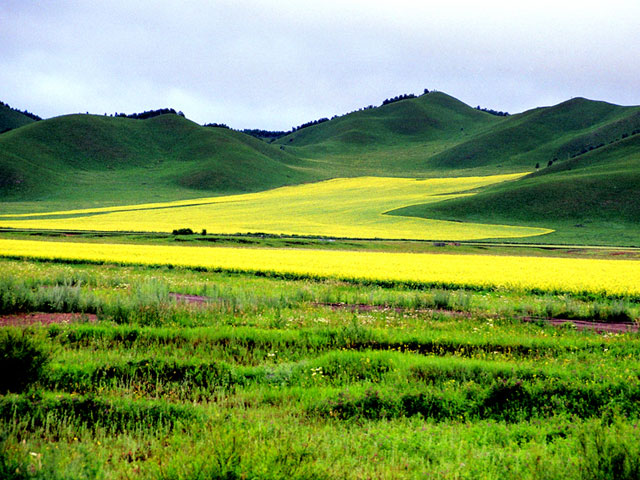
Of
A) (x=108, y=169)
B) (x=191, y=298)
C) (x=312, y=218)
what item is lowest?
(x=191, y=298)

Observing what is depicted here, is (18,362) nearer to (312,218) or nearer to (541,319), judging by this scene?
(541,319)

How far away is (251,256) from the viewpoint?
1335 inches

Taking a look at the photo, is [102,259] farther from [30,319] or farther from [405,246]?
[405,246]

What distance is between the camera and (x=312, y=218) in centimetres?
7706

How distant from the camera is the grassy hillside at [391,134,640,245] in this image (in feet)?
244

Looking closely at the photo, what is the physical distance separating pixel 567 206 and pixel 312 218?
43.1 m

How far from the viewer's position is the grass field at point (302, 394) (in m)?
5.63

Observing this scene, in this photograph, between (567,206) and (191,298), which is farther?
(567,206)

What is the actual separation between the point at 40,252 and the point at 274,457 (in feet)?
109

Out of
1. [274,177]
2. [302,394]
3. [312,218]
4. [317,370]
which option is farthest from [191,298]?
[274,177]

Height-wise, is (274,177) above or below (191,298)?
above

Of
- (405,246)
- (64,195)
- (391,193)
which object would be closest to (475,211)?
(391,193)

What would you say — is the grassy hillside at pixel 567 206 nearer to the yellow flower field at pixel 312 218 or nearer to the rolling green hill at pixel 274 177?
the rolling green hill at pixel 274 177

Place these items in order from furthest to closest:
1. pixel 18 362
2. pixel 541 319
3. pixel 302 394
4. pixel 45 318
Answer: pixel 541 319, pixel 45 318, pixel 18 362, pixel 302 394
